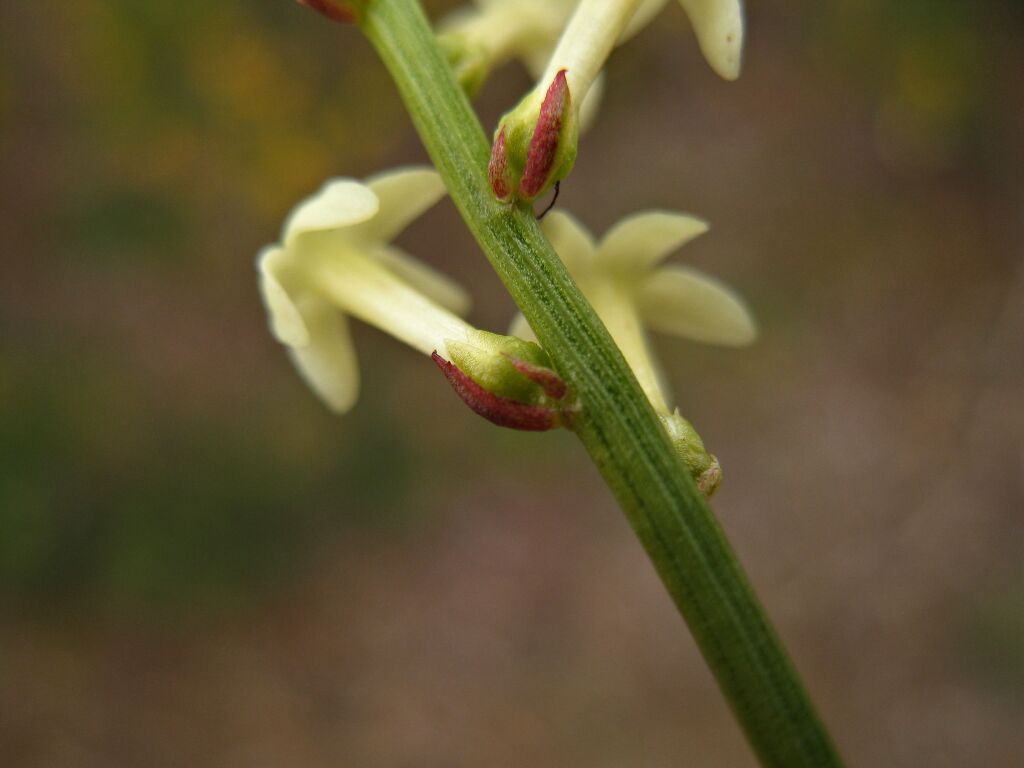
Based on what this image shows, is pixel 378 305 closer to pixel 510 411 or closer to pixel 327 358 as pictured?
pixel 327 358

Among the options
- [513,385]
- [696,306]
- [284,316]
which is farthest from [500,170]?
[696,306]

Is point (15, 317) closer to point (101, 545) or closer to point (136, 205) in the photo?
point (136, 205)

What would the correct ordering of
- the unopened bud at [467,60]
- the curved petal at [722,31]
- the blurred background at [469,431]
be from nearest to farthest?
the curved petal at [722,31]
the unopened bud at [467,60]
the blurred background at [469,431]

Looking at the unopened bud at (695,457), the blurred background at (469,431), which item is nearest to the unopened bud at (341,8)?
the unopened bud at (695,457)

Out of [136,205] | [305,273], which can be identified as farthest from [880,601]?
[136,205]

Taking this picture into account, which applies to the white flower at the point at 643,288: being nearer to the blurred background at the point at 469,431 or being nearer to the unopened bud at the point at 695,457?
the unopened bud at the point at 695,457

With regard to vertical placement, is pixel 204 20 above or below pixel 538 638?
above

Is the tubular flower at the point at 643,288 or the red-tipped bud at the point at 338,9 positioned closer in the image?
the red-tipped bud at the point at 338,9
